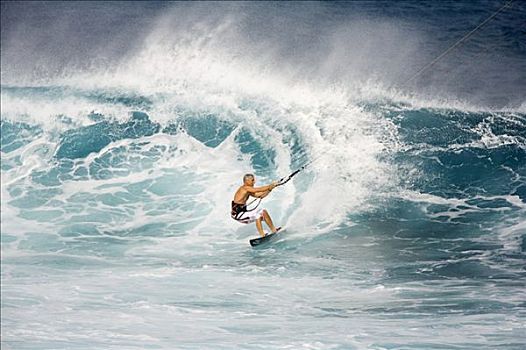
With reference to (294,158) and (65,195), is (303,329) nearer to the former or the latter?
(294,158)

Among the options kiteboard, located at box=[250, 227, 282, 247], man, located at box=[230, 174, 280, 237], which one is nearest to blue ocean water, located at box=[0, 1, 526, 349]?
kiteboard, located at box=[250, 227, 282, 247]

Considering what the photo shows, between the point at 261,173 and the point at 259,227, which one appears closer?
the point at 259,227

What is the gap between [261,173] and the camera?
775cm

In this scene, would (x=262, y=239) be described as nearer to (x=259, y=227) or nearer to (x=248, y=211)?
(x=259, y=227)

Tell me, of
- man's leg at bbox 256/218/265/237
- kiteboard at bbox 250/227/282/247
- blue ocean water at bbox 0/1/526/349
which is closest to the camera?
blue ocean water at bbox 0/1/526/349

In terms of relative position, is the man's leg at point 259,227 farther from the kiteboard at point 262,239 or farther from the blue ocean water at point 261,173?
the blue ocean water at point 261,173

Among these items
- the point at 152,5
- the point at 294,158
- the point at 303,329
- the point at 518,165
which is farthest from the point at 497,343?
the point at 152,5

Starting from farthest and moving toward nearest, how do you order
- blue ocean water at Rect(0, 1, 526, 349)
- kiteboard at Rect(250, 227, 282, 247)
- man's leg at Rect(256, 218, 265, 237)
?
kiteboard at Rect(250, 227, 282, 247) < man's leg at Rect(256, 218, 265, 237) < blue ocean water at Rect(0, 1, 526, 349)

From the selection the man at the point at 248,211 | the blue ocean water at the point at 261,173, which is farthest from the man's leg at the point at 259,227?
the blue ocean water at the point at 261,173

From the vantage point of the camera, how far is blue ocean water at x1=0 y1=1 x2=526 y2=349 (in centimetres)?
611

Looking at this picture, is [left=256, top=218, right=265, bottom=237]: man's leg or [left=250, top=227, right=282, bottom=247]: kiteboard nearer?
[left=256, top=218, right=265, bottom=237]: man's leg

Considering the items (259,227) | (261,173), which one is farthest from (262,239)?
(261,173)

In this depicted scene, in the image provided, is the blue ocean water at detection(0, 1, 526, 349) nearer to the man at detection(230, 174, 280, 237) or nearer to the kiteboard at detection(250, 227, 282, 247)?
the kiteboard at detection(250, 227, 282, 247)

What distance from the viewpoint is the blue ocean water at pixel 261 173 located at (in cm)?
611
